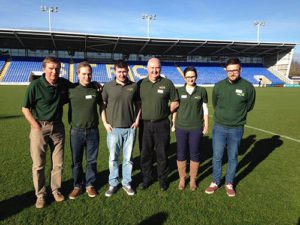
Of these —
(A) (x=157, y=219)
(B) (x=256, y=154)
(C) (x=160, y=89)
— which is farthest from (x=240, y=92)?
(B) (x=256, y=154)

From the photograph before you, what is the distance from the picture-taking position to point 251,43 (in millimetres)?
41531

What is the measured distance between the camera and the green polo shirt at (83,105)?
394cm

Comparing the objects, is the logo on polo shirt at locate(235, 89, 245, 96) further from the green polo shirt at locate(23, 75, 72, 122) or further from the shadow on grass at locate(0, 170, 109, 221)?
the shadow on grass at locate(0, 170, 109, 221)

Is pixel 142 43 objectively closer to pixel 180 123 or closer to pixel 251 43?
pixel 251 43

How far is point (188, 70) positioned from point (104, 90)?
4.61 feet

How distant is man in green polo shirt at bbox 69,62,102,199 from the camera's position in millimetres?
3938

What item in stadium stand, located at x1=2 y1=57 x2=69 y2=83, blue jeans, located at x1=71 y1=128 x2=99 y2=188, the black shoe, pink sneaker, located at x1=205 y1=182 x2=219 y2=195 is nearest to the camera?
blue jeans, located at x1=71 y1=128 x2=99 y2=188

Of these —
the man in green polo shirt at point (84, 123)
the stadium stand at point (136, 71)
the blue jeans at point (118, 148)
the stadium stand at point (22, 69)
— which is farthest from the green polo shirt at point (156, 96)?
the stadium stand at point (22, 69)

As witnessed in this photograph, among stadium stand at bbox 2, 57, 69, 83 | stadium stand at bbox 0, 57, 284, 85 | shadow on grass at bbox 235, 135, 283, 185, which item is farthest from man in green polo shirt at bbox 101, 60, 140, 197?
stadium stand at bbox 2, 57, 69, 83

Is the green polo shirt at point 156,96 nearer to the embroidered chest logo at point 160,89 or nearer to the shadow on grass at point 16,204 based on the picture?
the embroidered chest logo at point 160,89

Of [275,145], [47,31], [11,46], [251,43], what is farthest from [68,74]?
[275,145]

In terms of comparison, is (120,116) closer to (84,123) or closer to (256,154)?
(84,123)

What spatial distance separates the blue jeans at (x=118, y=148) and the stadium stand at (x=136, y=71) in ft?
114

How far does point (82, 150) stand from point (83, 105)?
2.41 feet
